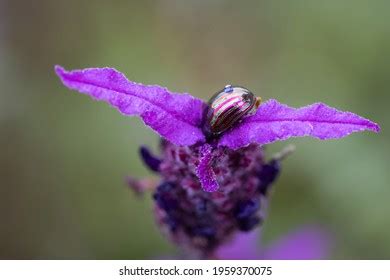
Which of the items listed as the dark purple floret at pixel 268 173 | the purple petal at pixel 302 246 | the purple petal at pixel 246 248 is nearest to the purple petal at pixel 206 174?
the dark purple floret at pixel 268 173

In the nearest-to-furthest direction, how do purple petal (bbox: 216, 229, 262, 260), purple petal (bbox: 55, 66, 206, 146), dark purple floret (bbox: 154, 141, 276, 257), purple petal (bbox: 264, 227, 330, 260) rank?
purple petal (bbox: 55, 66, 206, 146), dark purple floret (bbox: 154, 141, 276, 257), purple petal (bbox: 216, 229, 262, 260), purple petal (bbox: 264, 227, 330, 260)

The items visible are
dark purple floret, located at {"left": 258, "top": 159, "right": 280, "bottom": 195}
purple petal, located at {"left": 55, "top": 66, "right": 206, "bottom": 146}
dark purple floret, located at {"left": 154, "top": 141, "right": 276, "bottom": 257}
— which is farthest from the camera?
dark purple floret, located at {"left": 258, "top": 159, "right": 280, "bottom": 195}

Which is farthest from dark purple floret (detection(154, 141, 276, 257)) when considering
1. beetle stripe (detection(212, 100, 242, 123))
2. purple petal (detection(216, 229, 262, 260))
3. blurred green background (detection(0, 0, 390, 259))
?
blurred green background (detection(0, 0, 390, 259))

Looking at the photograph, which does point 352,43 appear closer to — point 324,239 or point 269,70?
point 269,70

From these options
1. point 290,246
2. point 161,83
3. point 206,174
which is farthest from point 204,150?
point 161,83

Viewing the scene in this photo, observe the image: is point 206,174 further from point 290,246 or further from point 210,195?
point 290,246

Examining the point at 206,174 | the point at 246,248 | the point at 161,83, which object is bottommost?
the point at 206,174

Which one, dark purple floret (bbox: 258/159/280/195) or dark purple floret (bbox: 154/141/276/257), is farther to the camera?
dark purple floret (bbox: 258/159/280/195)

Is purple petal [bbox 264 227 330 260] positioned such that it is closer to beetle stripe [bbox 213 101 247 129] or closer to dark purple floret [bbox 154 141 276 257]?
dark purple floret [bbox 154 141 276 257]
